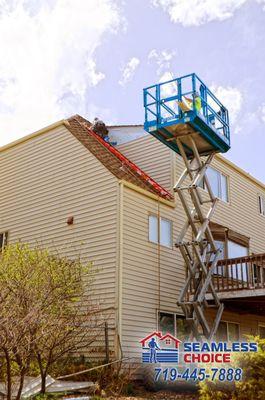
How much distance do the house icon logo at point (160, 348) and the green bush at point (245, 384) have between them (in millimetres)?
5863

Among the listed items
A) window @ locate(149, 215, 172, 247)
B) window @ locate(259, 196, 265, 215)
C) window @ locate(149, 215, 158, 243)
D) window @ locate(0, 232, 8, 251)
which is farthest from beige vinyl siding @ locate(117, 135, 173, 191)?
window @ locate(259, 196, 265, 215)

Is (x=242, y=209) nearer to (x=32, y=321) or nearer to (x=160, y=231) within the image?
(x=160, y=231)

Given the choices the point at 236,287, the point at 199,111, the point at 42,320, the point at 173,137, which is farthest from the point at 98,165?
the point at 42,320

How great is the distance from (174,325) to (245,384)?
8642 millimetres

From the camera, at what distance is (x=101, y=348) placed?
47.2ft

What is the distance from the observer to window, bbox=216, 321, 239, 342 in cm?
1870

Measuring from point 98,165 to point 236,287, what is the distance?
5.83 meters

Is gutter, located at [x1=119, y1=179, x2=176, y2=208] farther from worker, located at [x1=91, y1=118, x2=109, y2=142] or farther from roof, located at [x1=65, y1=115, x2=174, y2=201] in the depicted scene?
worker, located at [x1=91, y1=118, x2=109, y2=142]

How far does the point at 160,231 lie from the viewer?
55.9 feet

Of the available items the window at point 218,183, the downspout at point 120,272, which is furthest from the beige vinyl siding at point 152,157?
the downspout at point 120,272

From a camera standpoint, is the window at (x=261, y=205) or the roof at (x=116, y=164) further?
the window at (x=261, y=205)

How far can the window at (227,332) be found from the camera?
1870 cm

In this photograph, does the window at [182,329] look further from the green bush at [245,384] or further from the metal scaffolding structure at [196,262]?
the green bush at [245,384]

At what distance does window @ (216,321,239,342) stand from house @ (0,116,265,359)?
4 cm
